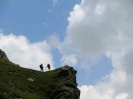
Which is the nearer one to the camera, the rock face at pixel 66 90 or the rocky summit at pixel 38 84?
the rocky summit at pixel 38 84

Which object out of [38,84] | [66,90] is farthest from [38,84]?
[66,90]

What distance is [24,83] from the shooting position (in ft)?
201

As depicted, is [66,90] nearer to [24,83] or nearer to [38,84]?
[38,84]

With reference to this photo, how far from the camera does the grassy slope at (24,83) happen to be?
50750 mm

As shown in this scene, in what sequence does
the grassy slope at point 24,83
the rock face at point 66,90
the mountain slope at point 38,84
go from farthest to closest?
the rock face at point 66,90
the mountain slope at point 38,84
the grassy slope at point 24,83

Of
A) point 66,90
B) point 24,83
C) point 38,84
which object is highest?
point 38,84

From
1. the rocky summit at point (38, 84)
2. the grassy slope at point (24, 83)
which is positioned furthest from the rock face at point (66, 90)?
the grassy slope at point (24, 83)

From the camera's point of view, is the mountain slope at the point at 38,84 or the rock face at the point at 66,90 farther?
the rock face at the point at 66,90

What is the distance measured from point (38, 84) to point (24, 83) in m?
3.77

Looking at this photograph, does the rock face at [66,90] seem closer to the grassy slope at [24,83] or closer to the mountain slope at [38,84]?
the mountain slope at [38,84]

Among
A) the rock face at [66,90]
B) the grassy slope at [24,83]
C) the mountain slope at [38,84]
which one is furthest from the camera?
the rock face at [66,90]

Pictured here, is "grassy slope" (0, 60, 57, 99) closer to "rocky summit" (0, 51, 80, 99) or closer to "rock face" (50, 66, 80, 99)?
"rocky summit" (0, 51, 80, 99)

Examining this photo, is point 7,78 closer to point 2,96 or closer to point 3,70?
point 3,70

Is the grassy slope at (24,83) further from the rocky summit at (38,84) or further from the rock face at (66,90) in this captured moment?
the rock face at (66,90)
